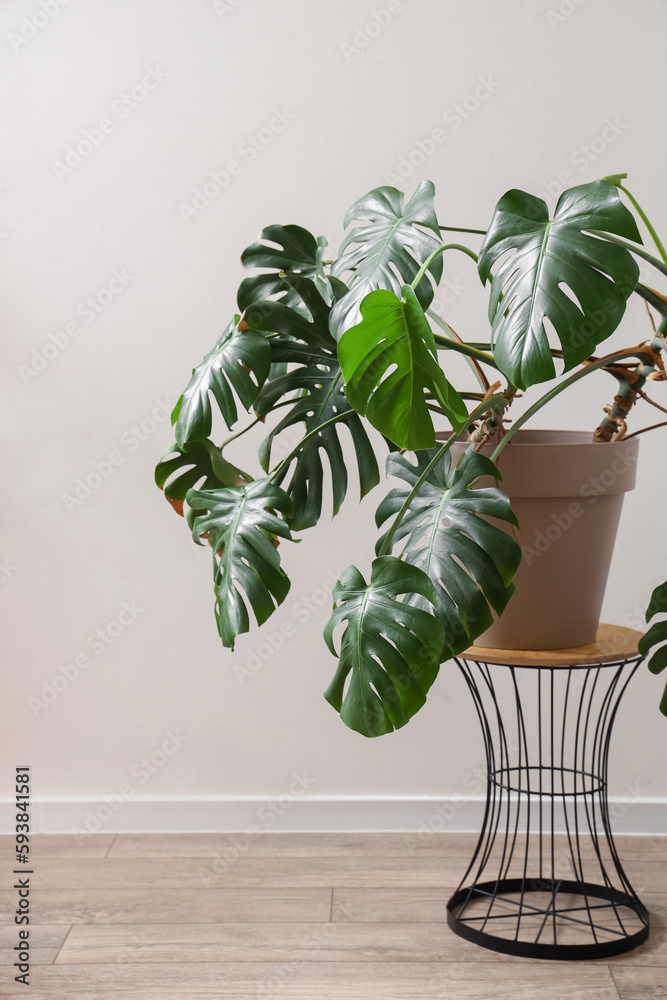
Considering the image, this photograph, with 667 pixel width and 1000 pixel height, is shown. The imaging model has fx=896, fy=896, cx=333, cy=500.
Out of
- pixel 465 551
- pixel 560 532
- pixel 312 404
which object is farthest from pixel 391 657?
pixel 312 404

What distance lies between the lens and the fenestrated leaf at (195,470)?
152cm

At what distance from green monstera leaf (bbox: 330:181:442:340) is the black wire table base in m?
0.63

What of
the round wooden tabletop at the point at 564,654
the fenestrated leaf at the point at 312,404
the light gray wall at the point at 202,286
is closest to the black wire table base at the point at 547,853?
the round wooden tabletop at the point at 564,654

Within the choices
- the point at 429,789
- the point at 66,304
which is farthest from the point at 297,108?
the point at 429,789

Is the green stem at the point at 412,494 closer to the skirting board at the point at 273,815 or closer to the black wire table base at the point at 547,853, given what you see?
the black wire table base at the point at 547,853

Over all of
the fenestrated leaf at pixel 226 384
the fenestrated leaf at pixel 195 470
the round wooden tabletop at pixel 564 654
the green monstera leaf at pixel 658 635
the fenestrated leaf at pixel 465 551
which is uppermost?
the fenestrated leaf at pixel 226 384

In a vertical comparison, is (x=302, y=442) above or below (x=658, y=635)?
above

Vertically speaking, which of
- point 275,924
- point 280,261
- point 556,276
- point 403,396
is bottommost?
point 275,924

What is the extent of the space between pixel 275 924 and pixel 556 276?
4.33ft

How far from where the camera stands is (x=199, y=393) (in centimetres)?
138

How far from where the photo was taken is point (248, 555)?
1325mm

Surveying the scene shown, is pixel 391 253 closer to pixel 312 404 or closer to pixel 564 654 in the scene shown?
pixel 312 404

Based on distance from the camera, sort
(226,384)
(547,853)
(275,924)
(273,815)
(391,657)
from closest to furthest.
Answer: (391,657) → (226,384) → (275,924) → (547,853) → (273,815)

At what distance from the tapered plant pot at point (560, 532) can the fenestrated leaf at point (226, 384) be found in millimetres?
355
